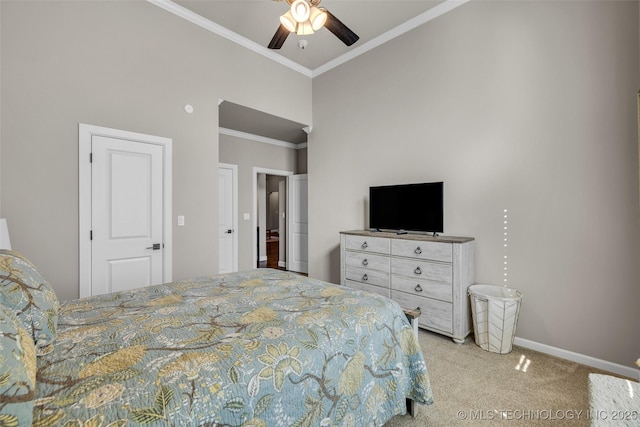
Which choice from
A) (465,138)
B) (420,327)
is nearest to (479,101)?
(465,138)

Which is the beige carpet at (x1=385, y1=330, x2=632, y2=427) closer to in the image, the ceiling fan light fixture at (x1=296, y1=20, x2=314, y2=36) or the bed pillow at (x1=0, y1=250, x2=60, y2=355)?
the bed pillow at (x1=0, y1=250, x2=60, y2=355)

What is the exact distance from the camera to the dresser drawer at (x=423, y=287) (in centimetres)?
273

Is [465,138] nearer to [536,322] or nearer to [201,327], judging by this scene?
[536,322]

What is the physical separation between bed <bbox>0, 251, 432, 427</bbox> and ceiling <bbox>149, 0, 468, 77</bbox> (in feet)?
9.41

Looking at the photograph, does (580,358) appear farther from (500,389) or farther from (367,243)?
(367,243)

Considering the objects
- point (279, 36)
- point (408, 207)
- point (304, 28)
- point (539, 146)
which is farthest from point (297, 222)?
point (539, 146)

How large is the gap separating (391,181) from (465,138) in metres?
0.95

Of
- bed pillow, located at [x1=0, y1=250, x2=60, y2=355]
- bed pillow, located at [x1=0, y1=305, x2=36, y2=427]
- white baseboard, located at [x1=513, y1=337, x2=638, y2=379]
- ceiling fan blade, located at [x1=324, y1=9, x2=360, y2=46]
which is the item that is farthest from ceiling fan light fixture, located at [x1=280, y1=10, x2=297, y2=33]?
A: white baseboard, located at [x1=513, y1=337, x2=638, y2=379]

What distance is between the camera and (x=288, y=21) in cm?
231

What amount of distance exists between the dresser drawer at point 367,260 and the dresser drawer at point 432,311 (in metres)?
0.36

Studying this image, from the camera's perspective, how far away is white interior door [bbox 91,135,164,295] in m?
2.70

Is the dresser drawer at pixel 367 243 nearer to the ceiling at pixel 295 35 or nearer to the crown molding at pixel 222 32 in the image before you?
the ceiling at pixel 295 35

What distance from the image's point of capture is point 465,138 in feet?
9.85

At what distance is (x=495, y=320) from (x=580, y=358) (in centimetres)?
67
